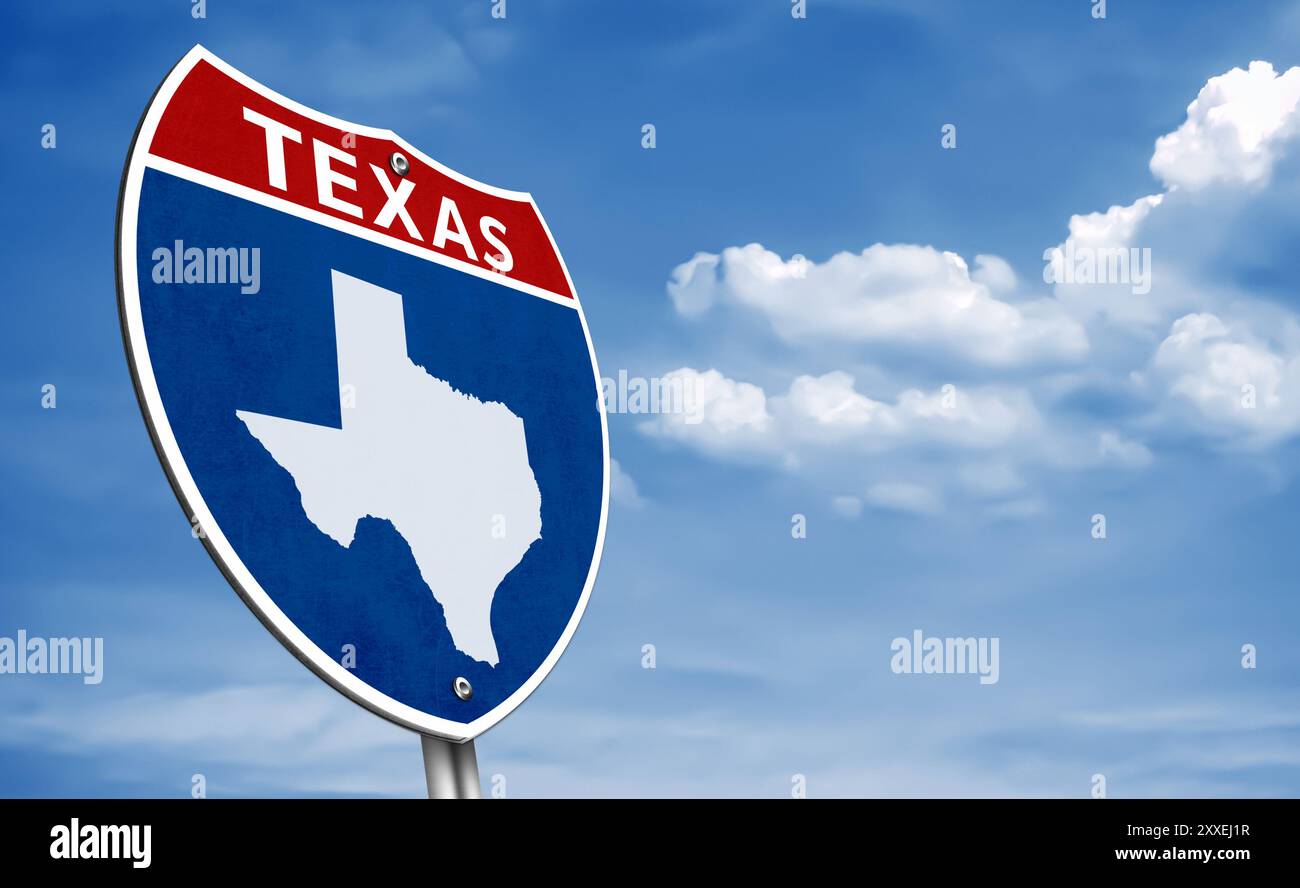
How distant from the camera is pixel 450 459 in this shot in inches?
119

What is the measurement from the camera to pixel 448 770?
2.79 meters

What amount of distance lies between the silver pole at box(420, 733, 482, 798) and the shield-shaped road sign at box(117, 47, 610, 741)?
61 mm

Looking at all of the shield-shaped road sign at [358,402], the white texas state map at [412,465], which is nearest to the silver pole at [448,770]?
the shield-shaped road sign at [358,402]

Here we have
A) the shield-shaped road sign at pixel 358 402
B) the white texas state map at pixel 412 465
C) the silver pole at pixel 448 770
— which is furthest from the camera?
the silver pole at pixel 448 770

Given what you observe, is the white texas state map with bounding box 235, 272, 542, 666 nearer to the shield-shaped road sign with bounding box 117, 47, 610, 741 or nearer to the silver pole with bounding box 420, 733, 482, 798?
the shield-shaped road sign with bounding box 117, 47, 610, 741

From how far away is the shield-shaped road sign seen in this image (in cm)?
247

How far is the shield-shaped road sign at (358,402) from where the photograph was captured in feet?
8.11

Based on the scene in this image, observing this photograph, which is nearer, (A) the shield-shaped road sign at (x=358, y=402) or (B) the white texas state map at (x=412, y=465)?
(A) the shield-shaped road sign at (x=358, y=402)

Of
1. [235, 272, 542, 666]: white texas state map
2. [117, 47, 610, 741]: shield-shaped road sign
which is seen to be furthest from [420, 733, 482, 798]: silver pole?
[235, 272, 542, 666]: white texas state map

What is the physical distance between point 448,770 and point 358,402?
3.10 feet

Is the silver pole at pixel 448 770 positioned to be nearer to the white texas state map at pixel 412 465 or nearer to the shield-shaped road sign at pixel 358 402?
the shield-shaped road sign at pixel 358 402

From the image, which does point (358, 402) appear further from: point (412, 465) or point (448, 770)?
point (448, 770)
